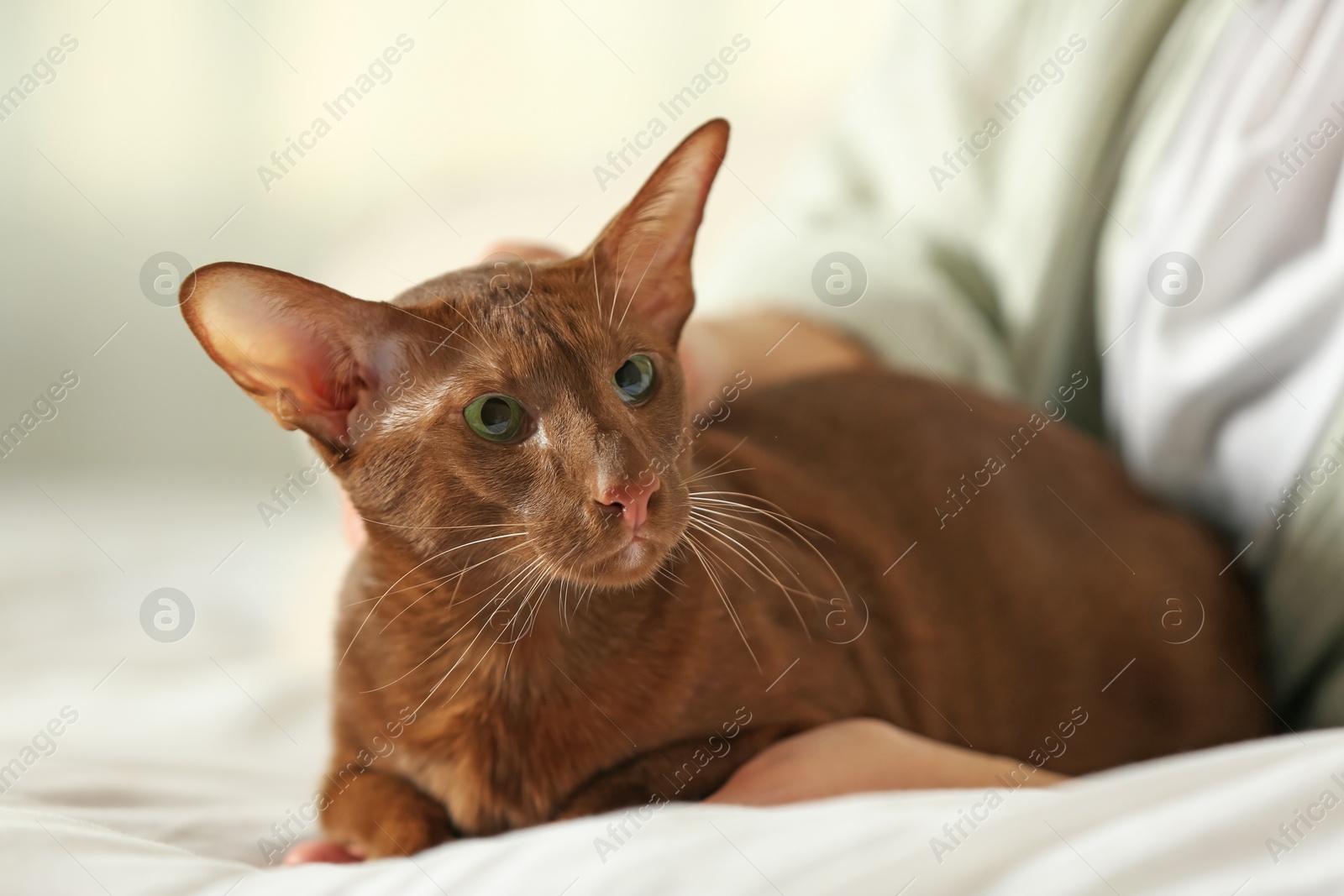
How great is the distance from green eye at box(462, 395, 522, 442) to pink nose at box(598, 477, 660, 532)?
83mm

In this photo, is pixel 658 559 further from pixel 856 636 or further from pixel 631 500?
pixel 856 636

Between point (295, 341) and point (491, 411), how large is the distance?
5.3 inches

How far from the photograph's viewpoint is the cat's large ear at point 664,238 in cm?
76

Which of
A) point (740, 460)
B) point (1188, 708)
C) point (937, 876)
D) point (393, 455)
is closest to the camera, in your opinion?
point (937, 876)

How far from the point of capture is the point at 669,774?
82 centimetres

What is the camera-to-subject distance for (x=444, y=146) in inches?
82.4

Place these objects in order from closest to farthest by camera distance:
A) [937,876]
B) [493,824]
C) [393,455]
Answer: [937,876], [393,455], [493,824]

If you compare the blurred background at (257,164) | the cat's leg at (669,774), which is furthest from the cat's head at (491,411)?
the blurred background at (257,164)

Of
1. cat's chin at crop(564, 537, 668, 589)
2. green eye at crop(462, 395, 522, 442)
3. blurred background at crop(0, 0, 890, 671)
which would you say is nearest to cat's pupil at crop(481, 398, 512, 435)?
green eye at crop(462, 395, 522, 442)

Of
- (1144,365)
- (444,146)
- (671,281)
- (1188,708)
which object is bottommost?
(1188,708)

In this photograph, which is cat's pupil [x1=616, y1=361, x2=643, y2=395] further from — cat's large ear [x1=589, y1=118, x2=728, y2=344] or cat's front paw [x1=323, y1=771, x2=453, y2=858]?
cat's front paw [x1=323, y1=771, x2=453, y2=858]

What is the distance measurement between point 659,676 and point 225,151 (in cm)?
164

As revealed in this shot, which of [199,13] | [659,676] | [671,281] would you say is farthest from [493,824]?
[199,13]

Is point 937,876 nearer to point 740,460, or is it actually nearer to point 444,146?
point 740,460
